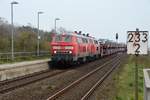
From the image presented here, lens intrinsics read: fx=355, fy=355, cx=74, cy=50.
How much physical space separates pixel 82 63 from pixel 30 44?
46.2ft

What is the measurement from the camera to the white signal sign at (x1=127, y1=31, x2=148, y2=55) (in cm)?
1327

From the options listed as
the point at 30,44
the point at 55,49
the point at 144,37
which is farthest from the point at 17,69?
the point at 30,44

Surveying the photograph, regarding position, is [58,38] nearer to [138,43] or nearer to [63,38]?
[63,38]

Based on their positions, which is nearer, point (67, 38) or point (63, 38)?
point (67, 38)

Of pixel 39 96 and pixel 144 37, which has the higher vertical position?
pixel 144 37

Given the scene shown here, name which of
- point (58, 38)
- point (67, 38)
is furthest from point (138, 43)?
point (58, 38)

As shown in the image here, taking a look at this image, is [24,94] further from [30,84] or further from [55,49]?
[55,49]

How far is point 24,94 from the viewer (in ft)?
53.0

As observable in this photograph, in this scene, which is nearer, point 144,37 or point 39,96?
point 144,37

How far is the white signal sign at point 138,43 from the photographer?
13.3m

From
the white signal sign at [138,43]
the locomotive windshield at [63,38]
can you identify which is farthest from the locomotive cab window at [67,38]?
the white signal sign at [138,43]

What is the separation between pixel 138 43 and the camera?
13312 millimetres

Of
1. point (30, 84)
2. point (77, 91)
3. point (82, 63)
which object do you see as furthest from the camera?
point (82, 63)

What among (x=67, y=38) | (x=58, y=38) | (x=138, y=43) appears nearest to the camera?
(x=138, y=43)
